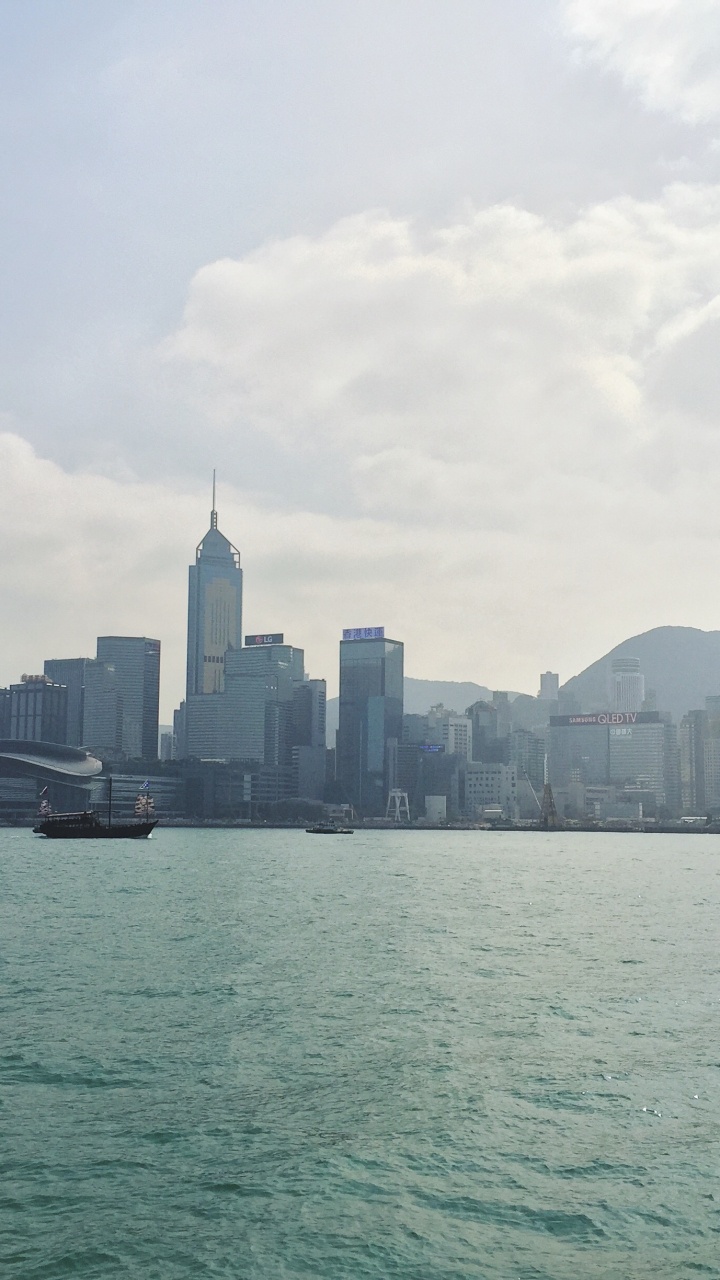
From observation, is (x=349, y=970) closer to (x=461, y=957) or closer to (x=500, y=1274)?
(x=461, y=957)

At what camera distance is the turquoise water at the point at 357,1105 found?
20.0 m

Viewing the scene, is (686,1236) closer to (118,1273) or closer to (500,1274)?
(500,1274)

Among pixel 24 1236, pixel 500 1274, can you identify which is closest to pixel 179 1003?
pixel 24 1236

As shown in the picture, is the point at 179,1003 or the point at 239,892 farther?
the point at 239,892

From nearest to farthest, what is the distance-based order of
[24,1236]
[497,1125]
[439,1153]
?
1. [24,1236]
2. [439,1153]
3. [497,1125]

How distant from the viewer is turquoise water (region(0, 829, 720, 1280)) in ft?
65.8

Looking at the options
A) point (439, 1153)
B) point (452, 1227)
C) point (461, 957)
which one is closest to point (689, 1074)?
point (439, 1153)

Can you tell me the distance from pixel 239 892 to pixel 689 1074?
6457 cm

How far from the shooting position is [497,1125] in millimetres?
26609

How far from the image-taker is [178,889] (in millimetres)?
94000

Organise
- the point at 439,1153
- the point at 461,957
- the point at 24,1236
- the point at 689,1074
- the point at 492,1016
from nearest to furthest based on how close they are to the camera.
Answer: the point at 24,1236
the point at 439,1153
the point at 689,1074
the point at 492,1016
the point at 461,957

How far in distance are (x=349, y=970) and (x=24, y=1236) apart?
29.5 m

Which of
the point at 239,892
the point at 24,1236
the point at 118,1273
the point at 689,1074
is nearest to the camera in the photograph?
the point at 118,1273

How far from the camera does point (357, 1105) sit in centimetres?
2784
